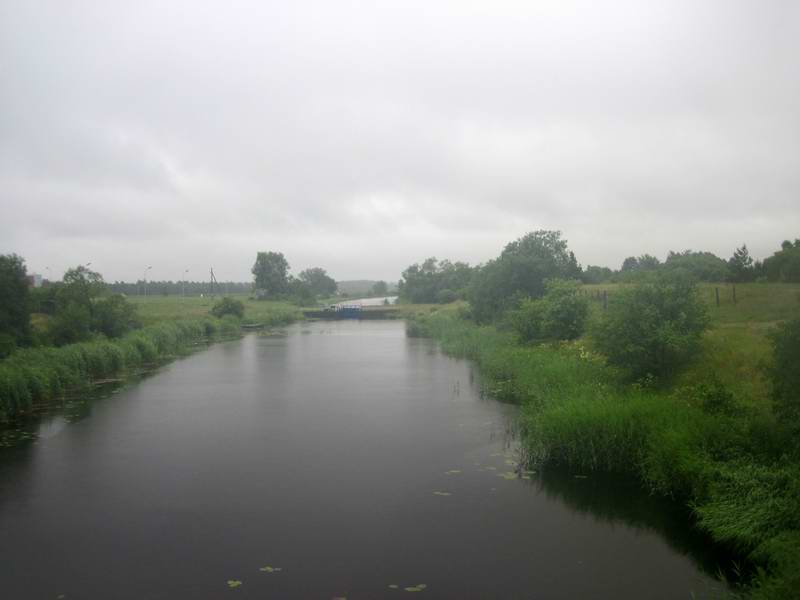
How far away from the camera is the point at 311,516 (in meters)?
9.88

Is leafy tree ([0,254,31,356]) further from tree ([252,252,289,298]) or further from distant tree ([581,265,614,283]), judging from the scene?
tree ([252,252,289,298])

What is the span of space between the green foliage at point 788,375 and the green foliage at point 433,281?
2944 inches

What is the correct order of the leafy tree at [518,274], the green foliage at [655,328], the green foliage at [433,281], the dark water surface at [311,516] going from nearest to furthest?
the dark water surface at [311,516] < the green foliage at [655,328] < the leafy tree at [518,274] < the green foliage at [433,281]

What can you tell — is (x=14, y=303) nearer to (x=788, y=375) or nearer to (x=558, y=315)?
(x=558, y=315)

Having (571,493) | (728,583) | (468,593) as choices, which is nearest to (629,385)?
(571,493)

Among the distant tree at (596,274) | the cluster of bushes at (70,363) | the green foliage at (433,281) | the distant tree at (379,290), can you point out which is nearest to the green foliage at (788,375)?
the cluster of bushes at (70,363)

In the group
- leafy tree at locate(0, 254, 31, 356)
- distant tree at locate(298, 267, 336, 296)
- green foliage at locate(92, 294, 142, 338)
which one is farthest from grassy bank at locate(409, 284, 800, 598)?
distant tree at locate(298, 267, 336, 296)

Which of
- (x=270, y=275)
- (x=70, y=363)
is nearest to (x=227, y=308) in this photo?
(x=70, y=363)

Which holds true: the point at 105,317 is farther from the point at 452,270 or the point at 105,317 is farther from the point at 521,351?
the point at 452,270

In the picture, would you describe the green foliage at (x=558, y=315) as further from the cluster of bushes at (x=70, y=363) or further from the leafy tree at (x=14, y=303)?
the leafy tree at (x=14, y=303)

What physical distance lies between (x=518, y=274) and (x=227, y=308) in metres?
33.5

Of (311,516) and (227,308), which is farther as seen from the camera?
(227,308)

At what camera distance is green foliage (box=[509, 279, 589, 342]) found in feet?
78.9

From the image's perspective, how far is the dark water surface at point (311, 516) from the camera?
7.76m
